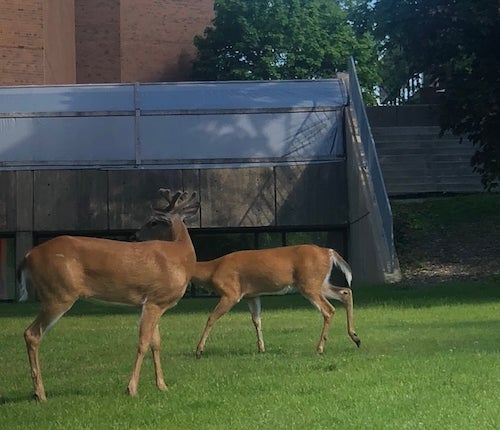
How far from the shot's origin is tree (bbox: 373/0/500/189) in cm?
2045

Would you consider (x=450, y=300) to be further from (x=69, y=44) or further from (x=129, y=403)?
(x=69, y=44)

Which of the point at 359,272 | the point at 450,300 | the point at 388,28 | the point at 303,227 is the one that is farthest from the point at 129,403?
the point at 303,227

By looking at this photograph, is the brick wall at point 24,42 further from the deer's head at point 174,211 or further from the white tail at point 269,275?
the deer's head at point 174,211

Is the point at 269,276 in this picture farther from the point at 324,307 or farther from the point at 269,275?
the point at 324,307

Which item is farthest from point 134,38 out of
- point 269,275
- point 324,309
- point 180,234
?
point 180,234

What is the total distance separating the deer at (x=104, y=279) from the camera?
8969 millimetres

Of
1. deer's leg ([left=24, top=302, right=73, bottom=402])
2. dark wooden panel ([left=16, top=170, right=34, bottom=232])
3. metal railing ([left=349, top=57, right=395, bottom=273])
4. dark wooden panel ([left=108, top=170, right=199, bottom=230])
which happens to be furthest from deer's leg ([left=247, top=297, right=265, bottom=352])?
dark wooden panel ([left=16, top=170, right=34, bottom=232])

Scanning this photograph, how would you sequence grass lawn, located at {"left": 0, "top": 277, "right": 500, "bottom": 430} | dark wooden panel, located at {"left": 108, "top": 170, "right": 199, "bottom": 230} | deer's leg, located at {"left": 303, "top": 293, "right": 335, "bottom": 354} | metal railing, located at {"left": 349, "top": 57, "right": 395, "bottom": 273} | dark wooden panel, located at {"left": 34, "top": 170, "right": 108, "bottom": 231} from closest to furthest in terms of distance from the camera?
1. grass lawn, located at {"left": 0, "top": 277, "right": 500, "bottom": 430}
2. deer's leg, located at {"left": 303, "top": 293, "right": 335, "bottom": 354}
3. metal railing, located at {"left": 349, "top": 57, "right": 395, "bottom": 273}
4. dark wooden panel, located at {"left": 34, "top": 170, "right": 108, "bottom": 231}
5. dark wooden panel, located at {"left": 108, "top": 170, "right": 199, "bottom": 230}

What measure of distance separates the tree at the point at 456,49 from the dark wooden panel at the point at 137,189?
26.1 ft

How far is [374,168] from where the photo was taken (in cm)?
2530

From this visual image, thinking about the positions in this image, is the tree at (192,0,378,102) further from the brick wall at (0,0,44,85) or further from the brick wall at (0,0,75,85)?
the brick wall at (0,0,44,85)

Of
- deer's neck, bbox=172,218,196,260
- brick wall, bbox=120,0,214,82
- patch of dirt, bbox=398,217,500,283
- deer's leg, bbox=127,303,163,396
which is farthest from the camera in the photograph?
brick wall, bbox=120,0,214,82

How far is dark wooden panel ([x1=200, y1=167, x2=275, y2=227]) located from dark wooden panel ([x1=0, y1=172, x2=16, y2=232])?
518 centimetres

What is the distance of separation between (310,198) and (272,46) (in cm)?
2740
